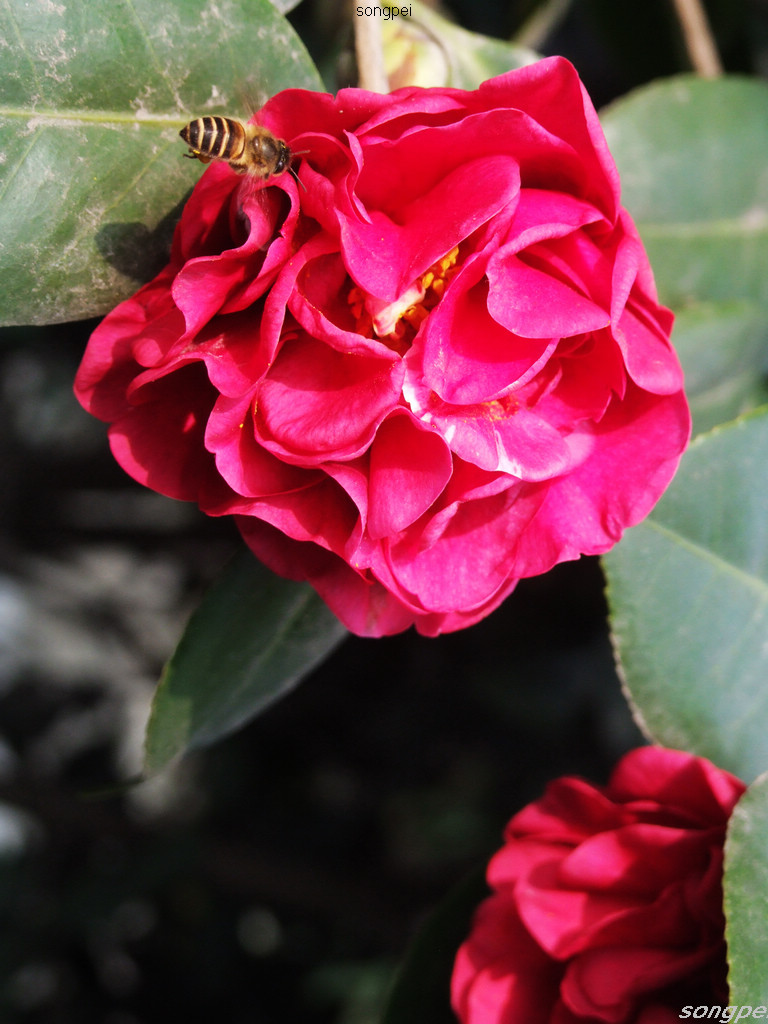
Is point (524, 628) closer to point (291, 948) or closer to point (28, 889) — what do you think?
point (291, 948)

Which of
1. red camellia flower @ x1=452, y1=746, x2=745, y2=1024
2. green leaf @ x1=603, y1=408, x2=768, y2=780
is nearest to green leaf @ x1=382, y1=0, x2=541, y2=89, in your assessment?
green leaf @ x1=603, y1=408, x2=768, y2=780

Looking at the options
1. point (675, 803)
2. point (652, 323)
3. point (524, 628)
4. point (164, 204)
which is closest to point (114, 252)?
point (164, 204)

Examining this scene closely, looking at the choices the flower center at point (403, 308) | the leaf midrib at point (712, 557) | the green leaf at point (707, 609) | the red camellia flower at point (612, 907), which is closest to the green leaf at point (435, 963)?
the red camellia flower at point (612, 907)

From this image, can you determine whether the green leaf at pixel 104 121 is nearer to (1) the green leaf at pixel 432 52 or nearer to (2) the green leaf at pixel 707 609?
(1) the green leaf at pixel 432 52

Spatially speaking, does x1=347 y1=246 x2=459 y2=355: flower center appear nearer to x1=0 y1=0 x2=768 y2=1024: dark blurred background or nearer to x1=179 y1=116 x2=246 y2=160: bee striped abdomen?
x1=179 y1=116 x2=246 y2=160: bee striped abdomen

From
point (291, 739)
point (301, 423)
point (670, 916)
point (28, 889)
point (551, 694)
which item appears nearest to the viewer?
point (301, 423)
